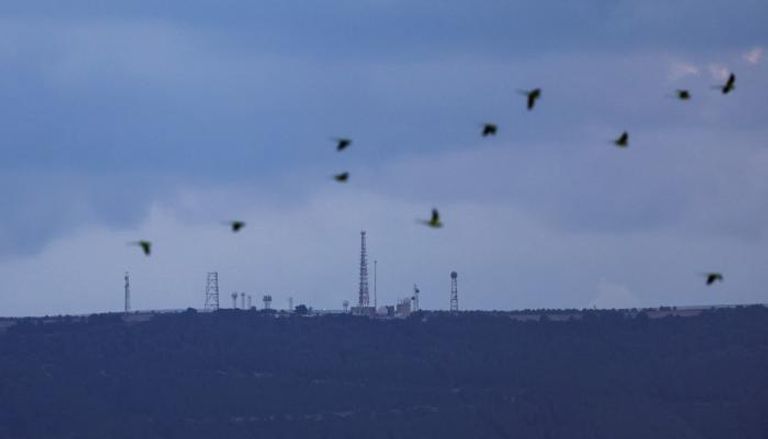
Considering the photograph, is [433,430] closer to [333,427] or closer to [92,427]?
[333,427]

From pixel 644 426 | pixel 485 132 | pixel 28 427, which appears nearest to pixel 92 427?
pixel 28 427

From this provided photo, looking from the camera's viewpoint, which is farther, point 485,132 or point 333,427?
point 333,427

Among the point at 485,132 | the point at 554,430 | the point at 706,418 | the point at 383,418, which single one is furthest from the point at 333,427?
the point at 485,132

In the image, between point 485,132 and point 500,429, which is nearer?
point 485,132

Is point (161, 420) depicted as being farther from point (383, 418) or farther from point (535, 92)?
point (535, 92)

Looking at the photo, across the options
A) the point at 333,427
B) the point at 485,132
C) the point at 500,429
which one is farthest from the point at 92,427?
the point at 485,132

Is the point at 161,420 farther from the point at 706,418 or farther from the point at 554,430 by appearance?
the point at 706,418

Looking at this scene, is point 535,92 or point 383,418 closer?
point 535,92
